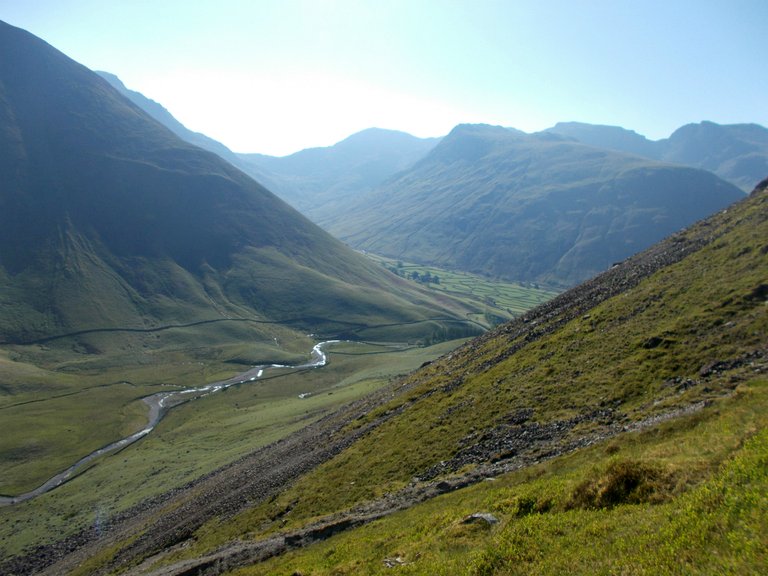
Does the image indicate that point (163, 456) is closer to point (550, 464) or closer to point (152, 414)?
point (152, 414)

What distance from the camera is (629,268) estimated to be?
2977 inches

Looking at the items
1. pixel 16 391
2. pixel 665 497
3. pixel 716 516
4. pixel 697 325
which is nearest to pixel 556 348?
pixel 697 325

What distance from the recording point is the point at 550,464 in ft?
94.7

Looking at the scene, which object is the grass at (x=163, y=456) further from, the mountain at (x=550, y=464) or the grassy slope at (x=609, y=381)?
the grassy slope at (x=609, y=381)

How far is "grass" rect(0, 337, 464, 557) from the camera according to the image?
8056 centimetres

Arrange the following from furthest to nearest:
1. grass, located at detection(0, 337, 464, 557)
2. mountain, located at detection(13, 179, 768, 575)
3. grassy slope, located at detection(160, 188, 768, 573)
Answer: grass, located at detection(0, 337, 464, 557) → grassy slope, located at detection(160, 188, 768, 573) → mountain, located at detection(13, 179, 768, 575)

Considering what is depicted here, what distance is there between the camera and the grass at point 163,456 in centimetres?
8056

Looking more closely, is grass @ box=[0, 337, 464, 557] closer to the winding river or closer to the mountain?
the winding river

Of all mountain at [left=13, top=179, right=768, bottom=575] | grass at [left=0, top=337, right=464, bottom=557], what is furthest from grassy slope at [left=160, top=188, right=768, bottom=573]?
grass at [left=0, top=337, right=464, bottom=557]

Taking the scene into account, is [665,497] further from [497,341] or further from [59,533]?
[59,533]

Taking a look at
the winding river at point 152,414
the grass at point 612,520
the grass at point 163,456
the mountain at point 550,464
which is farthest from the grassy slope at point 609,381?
the winding river at point 152,414

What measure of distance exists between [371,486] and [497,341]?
134 ft

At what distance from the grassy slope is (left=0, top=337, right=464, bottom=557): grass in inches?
1719

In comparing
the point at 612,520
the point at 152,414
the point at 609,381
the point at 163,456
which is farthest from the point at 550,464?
the point at 152,414
